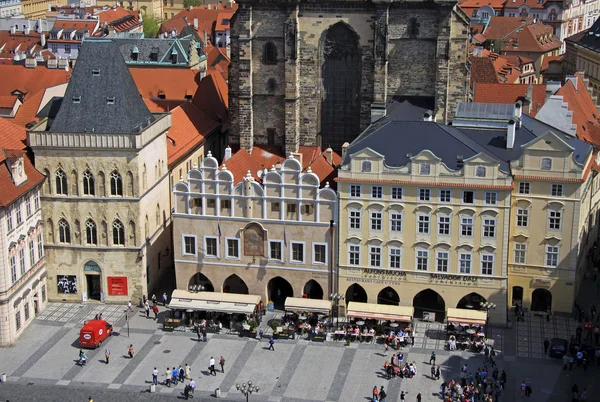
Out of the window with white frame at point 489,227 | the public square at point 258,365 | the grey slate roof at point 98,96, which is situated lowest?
the public square at point 258,365

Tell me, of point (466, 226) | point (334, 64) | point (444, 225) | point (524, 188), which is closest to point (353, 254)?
point (444, 225)

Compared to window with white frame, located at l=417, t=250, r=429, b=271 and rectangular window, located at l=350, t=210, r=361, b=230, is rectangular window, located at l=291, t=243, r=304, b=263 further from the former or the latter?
window with white frame, located at l=417, t=250, r=429, b=271

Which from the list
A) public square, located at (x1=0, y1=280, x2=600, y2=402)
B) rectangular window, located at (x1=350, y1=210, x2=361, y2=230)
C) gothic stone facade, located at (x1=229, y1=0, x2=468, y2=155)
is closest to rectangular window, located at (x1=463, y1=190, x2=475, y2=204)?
rectangular window, located at (x1=350, y1=210, x2=361, y2=230)

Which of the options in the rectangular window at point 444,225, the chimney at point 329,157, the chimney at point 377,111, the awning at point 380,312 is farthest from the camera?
the chimney at point 377,111

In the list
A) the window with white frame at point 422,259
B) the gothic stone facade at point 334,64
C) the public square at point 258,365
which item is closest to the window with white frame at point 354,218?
the window with white frame at point 422,259

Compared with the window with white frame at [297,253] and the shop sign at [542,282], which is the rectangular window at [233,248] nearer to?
the window with white frame at [297,253]

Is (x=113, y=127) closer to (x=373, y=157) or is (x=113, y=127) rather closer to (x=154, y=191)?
(x=154, y=191)
